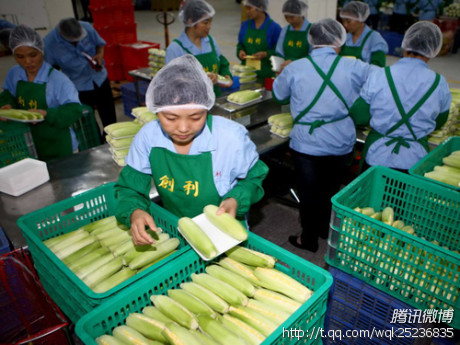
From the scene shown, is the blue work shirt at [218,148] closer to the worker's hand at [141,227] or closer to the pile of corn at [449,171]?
the worker's hand at [141,227]

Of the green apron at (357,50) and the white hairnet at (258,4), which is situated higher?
the white hairnet at (258,4)

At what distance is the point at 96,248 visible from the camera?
6.86 ft

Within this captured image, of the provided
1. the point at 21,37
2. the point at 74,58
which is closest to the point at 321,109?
the point at 21,37

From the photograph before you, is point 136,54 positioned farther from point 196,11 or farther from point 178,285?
point 178,285

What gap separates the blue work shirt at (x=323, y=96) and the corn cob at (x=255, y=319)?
207 centimetres

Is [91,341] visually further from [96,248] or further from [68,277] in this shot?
[96,248]

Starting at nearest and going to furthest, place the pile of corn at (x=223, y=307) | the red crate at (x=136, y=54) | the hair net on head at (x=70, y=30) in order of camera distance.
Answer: the pile of corn at (x=223, y=307) → the hair net on head at (x=70, y=30) → the red crate at (x=136, y=54)

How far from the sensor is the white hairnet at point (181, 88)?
1.76m

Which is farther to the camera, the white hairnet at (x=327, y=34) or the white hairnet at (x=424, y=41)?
the white hairnet at (x=327, y=34)

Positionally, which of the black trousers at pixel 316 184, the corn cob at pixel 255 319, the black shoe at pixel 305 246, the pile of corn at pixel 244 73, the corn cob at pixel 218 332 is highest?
the pile of corn at pixel 244 73

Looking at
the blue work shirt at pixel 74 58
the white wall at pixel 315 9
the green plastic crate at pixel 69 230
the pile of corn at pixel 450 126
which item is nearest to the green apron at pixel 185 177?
the green plastic crate at pixel 69 230

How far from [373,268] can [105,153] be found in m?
2.58

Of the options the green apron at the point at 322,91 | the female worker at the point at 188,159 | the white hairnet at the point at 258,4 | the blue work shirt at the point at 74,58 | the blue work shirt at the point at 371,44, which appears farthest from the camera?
the white hairnet at the point at 258,4

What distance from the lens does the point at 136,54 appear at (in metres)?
8.41
